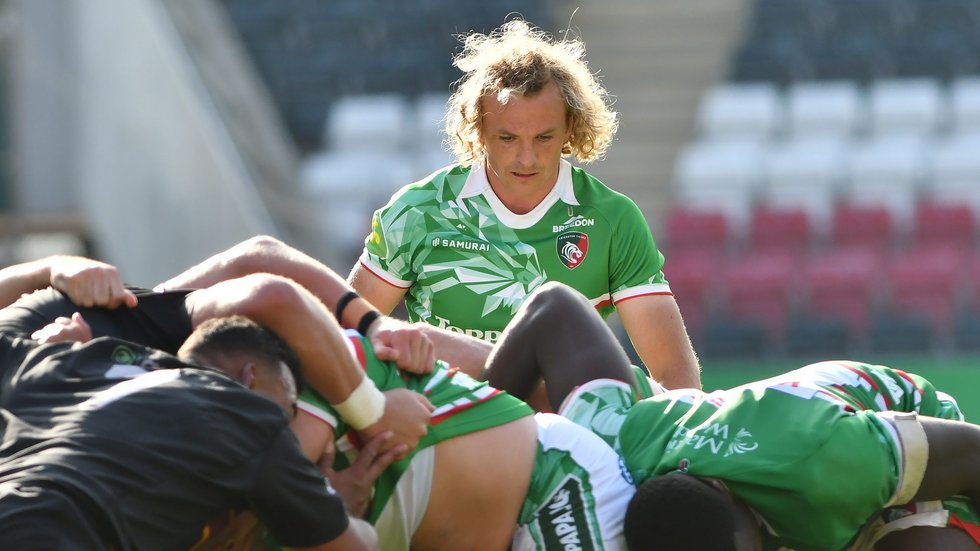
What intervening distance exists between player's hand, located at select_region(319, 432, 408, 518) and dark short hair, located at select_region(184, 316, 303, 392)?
256 millimetres

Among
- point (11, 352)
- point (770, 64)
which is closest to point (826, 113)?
Result: point (770, 64)

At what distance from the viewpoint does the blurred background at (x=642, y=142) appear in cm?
1055

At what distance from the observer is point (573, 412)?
142 inches

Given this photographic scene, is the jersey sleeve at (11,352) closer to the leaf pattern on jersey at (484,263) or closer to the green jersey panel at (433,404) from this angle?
the green jersey panel at (433,404)

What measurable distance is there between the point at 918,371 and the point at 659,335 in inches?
211

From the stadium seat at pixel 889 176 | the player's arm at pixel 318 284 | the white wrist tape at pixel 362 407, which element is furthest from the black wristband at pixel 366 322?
the stadium seat at pixel 889 176

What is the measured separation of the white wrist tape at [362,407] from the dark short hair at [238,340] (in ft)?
0.54

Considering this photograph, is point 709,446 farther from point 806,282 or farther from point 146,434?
point 806,282

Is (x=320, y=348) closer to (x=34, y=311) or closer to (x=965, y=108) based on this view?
(x=34, y=311)

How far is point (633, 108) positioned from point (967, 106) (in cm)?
277

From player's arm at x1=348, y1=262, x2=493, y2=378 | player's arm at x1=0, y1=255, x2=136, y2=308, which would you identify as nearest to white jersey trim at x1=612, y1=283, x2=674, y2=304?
player's arm at x1=348, y1=262, x2=493, y2=378

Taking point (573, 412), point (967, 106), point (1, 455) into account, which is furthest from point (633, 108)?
point (1, 455)

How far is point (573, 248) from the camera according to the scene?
4.50 m

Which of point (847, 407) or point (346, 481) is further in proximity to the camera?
point (847, 407)
